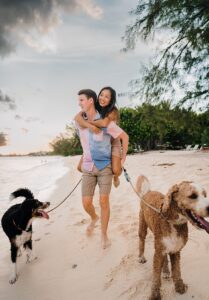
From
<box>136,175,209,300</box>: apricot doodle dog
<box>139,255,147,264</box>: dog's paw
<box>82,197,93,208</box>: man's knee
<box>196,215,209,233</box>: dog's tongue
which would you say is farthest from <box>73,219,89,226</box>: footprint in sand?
<box>196,215,209,233</box>: dog's tongue

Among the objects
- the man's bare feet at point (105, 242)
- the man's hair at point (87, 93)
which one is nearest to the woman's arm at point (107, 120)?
the man's hair at point (87, 93)

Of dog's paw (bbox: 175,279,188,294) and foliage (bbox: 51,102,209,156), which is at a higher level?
foliage (bbox: 51,102,209,156)

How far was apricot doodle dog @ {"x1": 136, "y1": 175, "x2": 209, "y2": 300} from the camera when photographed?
284cm

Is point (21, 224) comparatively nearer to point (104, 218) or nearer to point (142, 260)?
point (104, 218)

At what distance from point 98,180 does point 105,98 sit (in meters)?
1.15

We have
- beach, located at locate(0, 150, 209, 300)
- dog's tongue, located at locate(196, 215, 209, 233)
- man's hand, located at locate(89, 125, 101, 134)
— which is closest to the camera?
dog's tongue, located at locate(196, 215, 209, 233)

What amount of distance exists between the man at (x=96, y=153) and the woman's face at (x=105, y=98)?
0.14 m

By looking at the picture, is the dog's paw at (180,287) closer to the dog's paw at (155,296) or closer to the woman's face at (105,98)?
the dog's paw at (155,296)

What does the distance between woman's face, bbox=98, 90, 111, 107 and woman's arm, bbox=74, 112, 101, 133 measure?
33 centimetres

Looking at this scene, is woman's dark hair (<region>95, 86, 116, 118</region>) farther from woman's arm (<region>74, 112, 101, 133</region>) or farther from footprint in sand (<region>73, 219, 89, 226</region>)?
footprint in sand (<region>73, 219, 89, 226</region>)

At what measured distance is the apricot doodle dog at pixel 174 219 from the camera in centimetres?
284

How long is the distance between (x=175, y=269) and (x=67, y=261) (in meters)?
1.68

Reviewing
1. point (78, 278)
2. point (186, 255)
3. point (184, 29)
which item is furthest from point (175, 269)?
point (184, 29)

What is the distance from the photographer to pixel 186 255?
411cm
